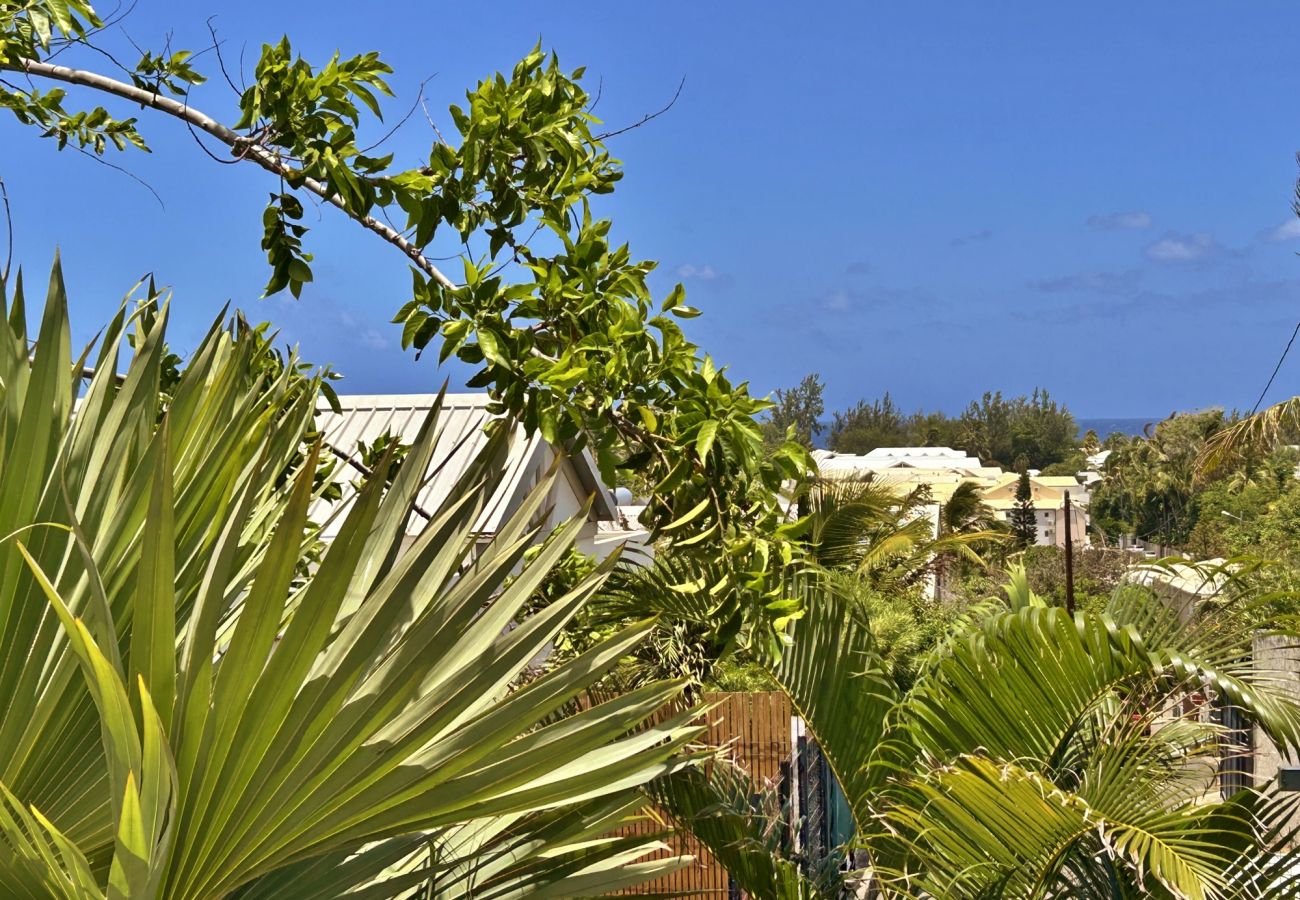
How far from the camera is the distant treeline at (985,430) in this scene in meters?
110

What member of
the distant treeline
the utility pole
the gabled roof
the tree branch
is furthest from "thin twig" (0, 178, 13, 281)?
the distant treeline

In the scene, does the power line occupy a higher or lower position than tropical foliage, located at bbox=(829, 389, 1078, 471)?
lower

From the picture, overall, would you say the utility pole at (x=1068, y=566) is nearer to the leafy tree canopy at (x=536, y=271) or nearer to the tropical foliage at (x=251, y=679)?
the leafy tree canopy at (x=536, y=271)

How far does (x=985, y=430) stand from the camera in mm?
112375

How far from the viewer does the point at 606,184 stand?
284 centimetres

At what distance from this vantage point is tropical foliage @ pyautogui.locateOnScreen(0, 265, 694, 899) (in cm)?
113

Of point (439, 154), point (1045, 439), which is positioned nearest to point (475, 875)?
point (439, 154)

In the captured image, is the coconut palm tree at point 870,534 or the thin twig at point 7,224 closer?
the thin twig at point 7,224

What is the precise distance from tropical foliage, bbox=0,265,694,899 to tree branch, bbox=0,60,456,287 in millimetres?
547

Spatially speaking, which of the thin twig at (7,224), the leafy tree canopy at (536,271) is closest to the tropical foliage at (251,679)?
the thin twig at (7,224)

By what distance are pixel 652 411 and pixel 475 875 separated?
43.1 inches

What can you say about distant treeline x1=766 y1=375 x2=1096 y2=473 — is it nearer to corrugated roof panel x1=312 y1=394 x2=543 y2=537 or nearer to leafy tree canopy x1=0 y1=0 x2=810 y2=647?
corrugated roof panel x1=312 y1=394 x2=543 y2=537

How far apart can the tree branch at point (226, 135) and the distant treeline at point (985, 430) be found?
341ft

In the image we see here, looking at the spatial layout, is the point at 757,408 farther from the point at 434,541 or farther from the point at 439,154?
the point at 434,541
